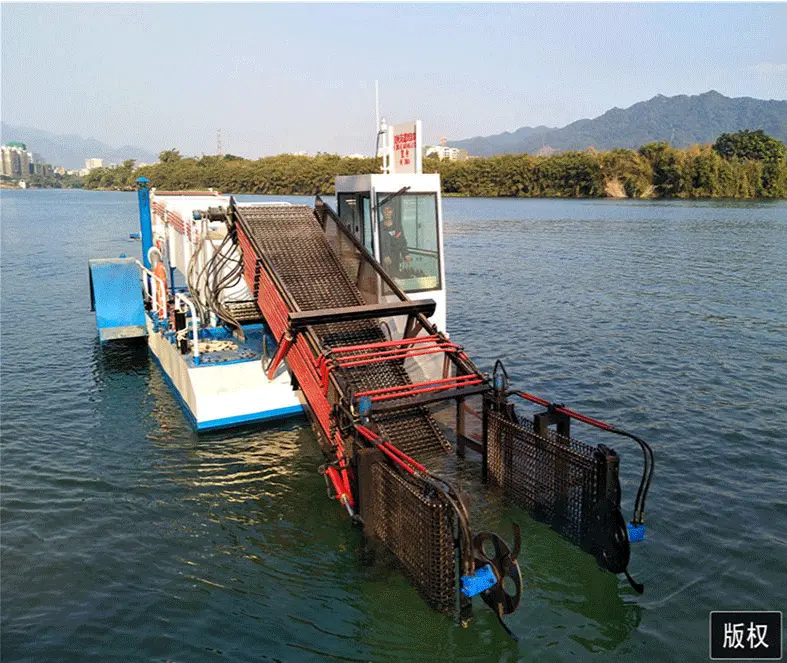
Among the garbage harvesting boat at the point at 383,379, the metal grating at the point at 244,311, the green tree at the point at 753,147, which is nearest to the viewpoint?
the garbage harvesting boat at the point at 383,379

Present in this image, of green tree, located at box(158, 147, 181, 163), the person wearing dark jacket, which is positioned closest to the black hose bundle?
the person wearing dark jacket

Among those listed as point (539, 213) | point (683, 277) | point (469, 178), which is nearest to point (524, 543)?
point (683, 277)

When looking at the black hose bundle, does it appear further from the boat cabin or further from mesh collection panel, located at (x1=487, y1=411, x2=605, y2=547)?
mesh collection panel, located at (x1=487, y1=411, x2=605, y2=547)

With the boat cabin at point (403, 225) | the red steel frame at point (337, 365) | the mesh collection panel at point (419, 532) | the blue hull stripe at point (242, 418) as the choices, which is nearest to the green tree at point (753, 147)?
the boat cabin at point (403, 225)

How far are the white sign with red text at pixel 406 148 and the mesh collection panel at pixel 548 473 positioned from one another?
17.4 feet

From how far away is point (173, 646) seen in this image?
253 inches

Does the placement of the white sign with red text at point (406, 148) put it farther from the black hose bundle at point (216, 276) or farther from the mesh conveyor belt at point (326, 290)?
the black hose bundle at point (216, 276)

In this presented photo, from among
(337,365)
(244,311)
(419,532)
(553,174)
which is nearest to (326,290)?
(337,365)

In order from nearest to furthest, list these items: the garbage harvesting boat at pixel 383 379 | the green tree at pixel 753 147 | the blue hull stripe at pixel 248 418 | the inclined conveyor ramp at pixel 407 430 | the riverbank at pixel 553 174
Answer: the inclined conveyor ramp at pixel 407 430 < the garbage harvesting boat at pixel 383 379 < the blue hull stripe at pixel 248 418 < the riverbank at pixel 553 174 < the green tree at pixel 753 147

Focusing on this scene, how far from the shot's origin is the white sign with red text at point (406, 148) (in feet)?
38.3

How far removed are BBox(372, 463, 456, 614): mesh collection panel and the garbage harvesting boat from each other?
19 mm

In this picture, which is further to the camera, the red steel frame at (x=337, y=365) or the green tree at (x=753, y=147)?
the green tree at (x=753, y=147)

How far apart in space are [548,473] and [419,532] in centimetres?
207

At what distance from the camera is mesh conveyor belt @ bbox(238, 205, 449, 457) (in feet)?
29.0
